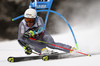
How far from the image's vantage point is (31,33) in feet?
11.5

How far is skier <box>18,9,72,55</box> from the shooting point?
3.53 meters

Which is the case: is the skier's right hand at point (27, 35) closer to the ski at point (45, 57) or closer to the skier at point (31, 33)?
the skier at point (31, 33)

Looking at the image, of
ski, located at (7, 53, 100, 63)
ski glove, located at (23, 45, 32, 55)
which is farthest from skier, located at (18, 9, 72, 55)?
ski, located at (7, 53, 100, 63)

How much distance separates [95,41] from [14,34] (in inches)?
150

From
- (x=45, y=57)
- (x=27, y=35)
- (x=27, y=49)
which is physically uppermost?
(x=27, y=35)

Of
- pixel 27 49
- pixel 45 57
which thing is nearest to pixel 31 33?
pixel 27 49

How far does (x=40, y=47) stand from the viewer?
12.4ft

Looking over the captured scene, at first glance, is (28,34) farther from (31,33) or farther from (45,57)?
(45,57)

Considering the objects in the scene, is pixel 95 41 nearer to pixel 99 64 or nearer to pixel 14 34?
pixel 99 64

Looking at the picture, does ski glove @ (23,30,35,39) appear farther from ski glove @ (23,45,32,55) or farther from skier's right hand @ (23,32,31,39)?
ski glove @ (23,45,32,55)

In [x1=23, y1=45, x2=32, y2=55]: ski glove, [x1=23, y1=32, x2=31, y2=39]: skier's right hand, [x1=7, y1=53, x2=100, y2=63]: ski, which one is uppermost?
[x1=23, y1=32, x2=31, y2=39]: skier's right hand

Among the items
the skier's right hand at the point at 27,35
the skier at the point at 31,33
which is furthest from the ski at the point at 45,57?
the skier's right hand at the point at 27,35

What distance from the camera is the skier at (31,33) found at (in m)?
3.53

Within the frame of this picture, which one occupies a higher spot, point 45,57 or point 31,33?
point 31,33
